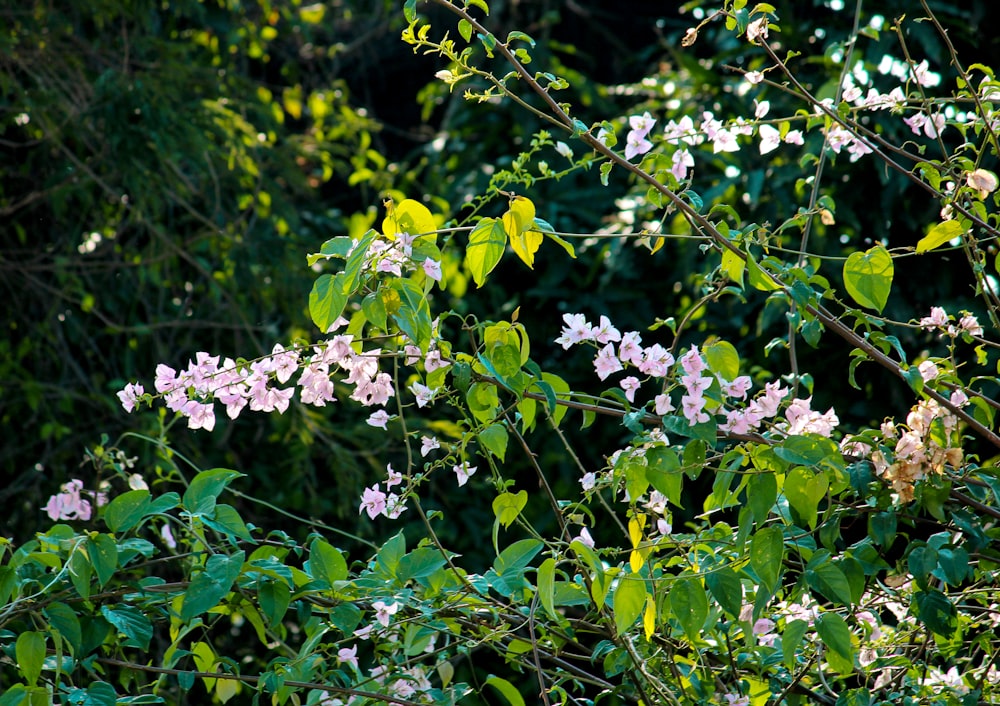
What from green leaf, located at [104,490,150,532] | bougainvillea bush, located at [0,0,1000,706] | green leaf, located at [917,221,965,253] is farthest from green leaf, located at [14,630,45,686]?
green leaf, located at [917,221,965,253]

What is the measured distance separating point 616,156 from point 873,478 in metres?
0.40

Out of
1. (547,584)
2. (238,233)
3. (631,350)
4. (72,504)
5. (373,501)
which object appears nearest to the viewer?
(547,584)

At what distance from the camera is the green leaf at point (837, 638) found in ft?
3.29

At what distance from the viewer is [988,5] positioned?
2.78m

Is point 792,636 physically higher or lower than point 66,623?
lower

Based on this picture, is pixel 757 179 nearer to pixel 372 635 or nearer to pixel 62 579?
pixel 372 635

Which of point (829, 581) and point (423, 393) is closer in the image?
point (829, 581)

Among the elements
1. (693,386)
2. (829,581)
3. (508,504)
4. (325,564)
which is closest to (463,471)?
(508,504)

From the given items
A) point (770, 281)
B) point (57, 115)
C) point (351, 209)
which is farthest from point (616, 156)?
point (351, 209)

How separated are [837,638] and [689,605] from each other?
0.46ft

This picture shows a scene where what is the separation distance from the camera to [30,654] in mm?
1039

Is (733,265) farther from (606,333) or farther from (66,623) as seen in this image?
(66,623)

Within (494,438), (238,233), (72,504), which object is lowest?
(238,233)

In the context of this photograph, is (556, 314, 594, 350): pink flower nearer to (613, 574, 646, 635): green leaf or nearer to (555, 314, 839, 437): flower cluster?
(555, 314, 839, 437): flower cluster
